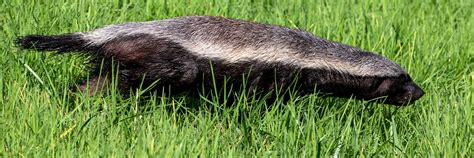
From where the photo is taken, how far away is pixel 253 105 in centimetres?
534

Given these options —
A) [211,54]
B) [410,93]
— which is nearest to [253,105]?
[211,54]

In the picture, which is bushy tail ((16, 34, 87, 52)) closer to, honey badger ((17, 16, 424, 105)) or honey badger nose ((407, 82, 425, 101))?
honey badger ((17, 16, 424, 105))

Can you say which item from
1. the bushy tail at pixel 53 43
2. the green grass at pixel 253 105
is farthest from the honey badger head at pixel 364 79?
the bushy tail at pixel 53 43

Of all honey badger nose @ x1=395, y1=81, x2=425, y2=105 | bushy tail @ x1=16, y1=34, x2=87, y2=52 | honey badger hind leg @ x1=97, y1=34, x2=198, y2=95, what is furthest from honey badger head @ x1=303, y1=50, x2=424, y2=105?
bushy tail @ x1=16, y1=34, x2=87, y2=52

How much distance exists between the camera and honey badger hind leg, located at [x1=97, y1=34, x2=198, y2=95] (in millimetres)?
5016

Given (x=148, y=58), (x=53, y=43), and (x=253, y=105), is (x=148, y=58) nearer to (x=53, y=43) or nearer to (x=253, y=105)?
(x=53, y=43)

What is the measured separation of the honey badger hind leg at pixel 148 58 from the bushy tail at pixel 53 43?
173 millimetres

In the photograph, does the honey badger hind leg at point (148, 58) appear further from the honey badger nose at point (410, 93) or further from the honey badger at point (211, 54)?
the honey badger nose at point (410, 93)

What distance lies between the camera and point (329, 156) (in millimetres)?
4398

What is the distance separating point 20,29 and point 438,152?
2730 millimetres

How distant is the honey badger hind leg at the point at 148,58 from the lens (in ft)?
16.5

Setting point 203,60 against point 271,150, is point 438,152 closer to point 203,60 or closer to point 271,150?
point 271,150

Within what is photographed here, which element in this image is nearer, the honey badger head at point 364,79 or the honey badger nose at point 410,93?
the honey badger head at point 364,79

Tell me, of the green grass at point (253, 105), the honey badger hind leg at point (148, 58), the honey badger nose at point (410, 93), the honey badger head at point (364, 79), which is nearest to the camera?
the green grass at point (253, 105)
